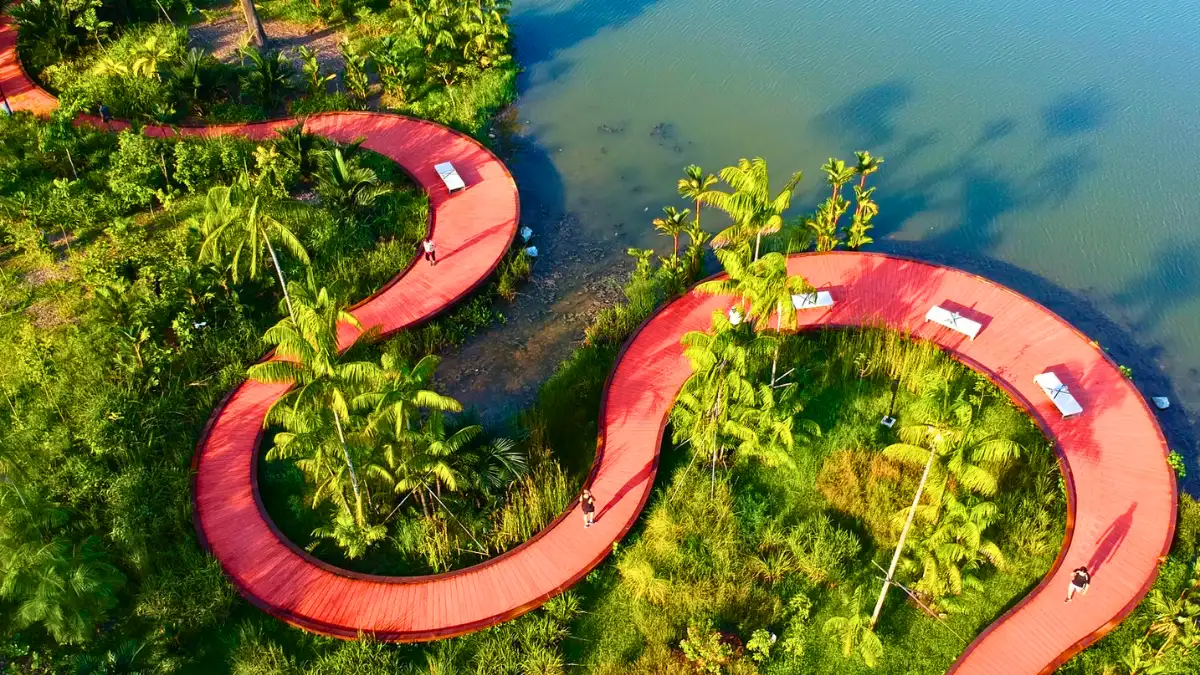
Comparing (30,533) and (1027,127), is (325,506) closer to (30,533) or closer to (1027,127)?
(30,533)

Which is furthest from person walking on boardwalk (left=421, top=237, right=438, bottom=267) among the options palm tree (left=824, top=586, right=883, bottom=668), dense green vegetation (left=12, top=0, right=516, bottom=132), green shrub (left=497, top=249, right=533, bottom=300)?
palm tree (left=824, top=586, right=883, bottom=668)

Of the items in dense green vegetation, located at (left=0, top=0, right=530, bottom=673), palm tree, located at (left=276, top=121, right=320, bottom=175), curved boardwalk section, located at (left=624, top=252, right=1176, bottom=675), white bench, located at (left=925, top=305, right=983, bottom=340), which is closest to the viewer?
dense green vegetation, located at (left=0, top=0, right=530, bottom=673)

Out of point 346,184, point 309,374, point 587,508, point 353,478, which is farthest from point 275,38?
point 587,508

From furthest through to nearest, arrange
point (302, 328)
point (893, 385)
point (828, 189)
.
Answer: point (828, 189) < point (893, 385) < point (302, 328)

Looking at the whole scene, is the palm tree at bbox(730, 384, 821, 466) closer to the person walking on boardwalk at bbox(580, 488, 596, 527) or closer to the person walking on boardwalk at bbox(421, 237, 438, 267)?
the person walking on boardwalk at bbox(580, 488, 596, 527)

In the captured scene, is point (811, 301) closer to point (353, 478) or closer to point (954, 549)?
point (954, 549)

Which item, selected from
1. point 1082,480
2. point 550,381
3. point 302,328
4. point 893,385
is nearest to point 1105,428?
point 1082,480

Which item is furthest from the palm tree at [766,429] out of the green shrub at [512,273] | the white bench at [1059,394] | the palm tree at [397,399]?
the green shrub at [512,273]
